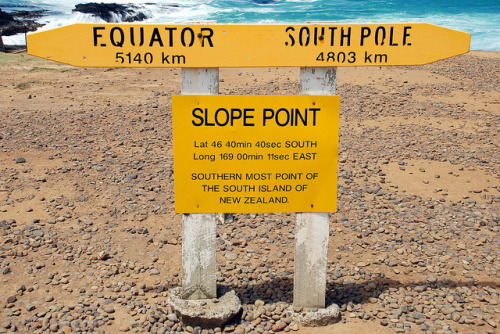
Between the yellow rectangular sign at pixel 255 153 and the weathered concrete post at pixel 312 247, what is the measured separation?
0.07 metres

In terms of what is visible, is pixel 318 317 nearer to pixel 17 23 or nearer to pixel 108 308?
pixel 108 308

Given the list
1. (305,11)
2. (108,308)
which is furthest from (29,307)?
(305,11)

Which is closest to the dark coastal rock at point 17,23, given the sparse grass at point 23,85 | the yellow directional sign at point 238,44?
the sparse grass at point 23,85

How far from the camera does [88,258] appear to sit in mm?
5035

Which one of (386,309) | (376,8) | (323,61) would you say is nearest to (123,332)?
(386,309)

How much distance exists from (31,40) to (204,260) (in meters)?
1.99

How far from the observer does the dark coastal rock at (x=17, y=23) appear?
27.8 meters

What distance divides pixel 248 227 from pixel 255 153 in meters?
2.09

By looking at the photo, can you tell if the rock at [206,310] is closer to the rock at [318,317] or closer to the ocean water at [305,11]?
the rock at [318,317]

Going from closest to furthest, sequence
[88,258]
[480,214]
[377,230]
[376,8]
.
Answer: [88,258], [377,230], [480,214], [376,8]

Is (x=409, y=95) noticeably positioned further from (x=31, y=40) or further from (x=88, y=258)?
(x=31, y=40)

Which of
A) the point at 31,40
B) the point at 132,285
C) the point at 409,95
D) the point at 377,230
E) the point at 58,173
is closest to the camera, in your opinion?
the point at 31,40

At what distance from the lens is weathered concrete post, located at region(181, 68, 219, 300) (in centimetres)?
366

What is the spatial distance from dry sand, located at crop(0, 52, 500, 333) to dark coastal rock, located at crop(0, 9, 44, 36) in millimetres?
19676
